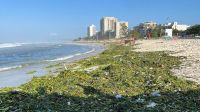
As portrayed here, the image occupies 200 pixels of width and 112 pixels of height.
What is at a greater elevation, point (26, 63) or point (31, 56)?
point (26, 63)

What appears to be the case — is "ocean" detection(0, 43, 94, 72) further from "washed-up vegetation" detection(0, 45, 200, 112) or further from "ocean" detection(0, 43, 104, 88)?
"washed-up vegetation" detection(0, 45, 200, 112)

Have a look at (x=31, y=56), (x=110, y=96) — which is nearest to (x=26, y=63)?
(x=31, y=56)

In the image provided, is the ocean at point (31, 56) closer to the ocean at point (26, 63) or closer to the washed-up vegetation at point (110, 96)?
the ocean at point (26, 63)

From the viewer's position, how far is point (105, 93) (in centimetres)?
1416

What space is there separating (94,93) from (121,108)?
3.38 m

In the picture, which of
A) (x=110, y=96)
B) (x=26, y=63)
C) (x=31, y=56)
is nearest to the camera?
(x=110, y=96)

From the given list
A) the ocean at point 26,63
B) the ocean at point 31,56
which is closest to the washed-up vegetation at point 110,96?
the ocean at point 26,63

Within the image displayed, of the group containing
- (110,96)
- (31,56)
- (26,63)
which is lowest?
(31,56)

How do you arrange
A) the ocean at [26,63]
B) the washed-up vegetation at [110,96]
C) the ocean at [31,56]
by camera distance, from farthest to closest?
the ocean at [31,56]
the ocean at [26,63]
the washed-up vegetation at [110,96]

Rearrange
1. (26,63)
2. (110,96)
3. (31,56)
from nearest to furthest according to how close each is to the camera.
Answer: (110,96) → (26,63) → (31,56)

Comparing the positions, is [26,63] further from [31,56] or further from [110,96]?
[110,96]

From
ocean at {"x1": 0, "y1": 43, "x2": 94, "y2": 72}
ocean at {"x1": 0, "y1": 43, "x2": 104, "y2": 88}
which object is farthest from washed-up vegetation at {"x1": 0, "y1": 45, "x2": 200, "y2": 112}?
ocean at {"x1": 0, "y1": 43, "x2": 94, "y2": 72}

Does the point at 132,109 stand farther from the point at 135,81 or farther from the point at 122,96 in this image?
the point at 135,81

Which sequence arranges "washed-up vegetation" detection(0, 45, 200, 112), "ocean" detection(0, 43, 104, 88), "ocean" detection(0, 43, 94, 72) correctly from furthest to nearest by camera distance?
"ocean" detection(0, 43, 94, 72), "ocean" detection(0, 43, 104, 88), "washed-up vegetation" detection(0, 45, 200, 112)
